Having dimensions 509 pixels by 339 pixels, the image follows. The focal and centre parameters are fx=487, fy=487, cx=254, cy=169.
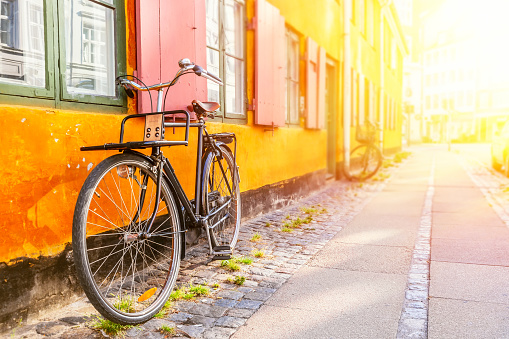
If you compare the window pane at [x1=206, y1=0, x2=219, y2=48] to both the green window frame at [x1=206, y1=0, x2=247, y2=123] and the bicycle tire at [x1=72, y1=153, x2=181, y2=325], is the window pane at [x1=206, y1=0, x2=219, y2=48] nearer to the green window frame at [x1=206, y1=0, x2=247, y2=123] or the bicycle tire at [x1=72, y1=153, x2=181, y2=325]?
the green window frame at [x1=206, y1=0, x2=247, y2=123]

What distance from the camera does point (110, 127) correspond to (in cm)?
338

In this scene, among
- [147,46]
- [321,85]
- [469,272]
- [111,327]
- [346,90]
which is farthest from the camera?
[346,90]

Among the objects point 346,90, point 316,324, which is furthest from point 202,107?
point 346,90

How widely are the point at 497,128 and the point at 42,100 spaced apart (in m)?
14.2

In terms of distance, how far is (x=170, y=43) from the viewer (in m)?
4.00

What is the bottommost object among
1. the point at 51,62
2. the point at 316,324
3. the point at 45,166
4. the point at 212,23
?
A: the point at 316,324

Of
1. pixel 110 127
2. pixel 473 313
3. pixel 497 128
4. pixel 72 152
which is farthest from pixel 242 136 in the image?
pixel 497 128

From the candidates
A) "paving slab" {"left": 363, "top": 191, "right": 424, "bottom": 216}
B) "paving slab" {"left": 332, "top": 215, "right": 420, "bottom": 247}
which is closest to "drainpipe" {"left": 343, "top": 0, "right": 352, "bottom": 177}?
"paving slab" {"left": 363, "top": 191, "right": 424, "bottom": 216}

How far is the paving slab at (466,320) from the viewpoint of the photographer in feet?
8.74

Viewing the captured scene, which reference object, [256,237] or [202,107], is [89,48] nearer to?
[202,107]

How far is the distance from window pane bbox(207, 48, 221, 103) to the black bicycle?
44.5 inches

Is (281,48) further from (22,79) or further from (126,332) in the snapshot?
(126,332)

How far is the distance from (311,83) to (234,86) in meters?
2.92

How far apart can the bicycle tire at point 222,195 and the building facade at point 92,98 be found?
224mm
